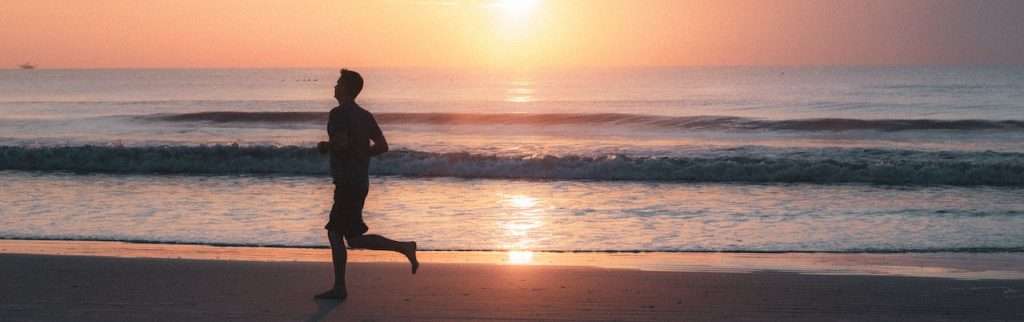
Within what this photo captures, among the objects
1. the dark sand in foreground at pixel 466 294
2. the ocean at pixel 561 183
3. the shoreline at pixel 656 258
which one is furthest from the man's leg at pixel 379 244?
the ocean at pixel 561 183

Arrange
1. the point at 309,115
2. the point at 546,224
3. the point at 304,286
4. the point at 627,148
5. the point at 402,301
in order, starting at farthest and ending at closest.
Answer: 1. the point at 309,115
2. the point at 627,148
3. the point at 546,224
4. the point at 304,286
5. the point at 402,301

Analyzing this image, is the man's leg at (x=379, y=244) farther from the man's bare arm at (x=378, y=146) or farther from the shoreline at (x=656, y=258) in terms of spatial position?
the shoreline at (x=656, y=258)

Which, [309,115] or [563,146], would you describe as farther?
[309,115]

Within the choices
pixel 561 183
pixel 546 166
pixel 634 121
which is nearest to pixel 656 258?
pixel 561 183

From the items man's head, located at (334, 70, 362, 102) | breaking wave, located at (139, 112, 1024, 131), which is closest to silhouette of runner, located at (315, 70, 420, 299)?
man's head, located at (334, 70, 362, 102)

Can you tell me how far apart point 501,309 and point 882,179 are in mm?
14060

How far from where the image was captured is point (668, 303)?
24.5 ft

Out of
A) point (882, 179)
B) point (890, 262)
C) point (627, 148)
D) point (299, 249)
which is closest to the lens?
point (890, 262)

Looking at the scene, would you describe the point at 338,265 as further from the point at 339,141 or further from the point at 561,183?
the point at 561,183

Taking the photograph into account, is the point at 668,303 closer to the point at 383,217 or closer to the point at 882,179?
the point at 383,217

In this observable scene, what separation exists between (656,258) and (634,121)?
31336mm

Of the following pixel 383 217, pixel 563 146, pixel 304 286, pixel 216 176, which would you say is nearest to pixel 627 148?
pixel 563 146

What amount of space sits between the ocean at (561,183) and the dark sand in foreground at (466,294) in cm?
215

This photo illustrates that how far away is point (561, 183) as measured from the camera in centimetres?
1905
